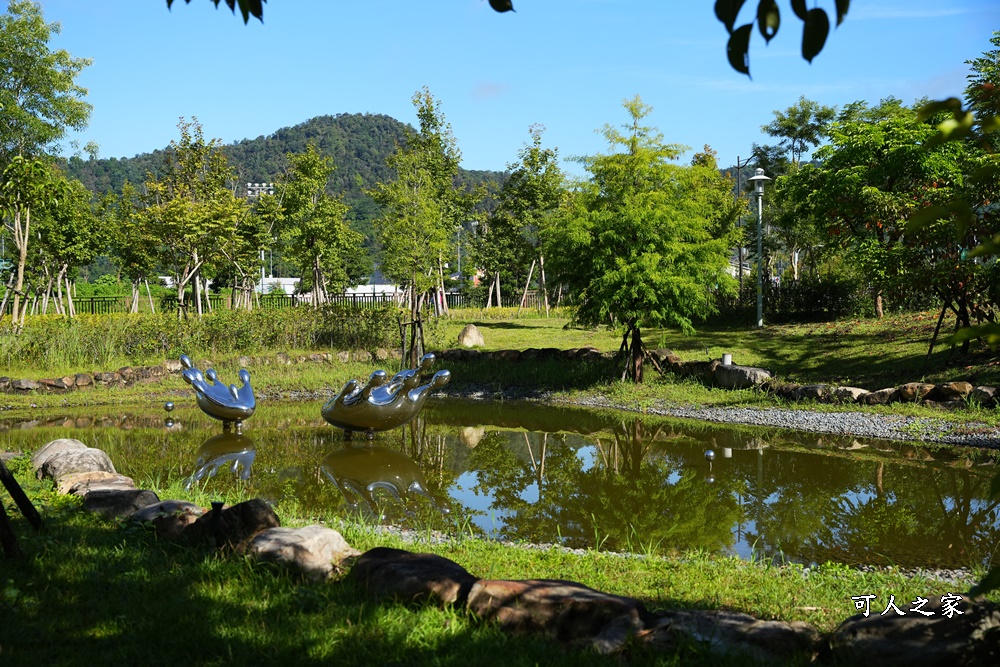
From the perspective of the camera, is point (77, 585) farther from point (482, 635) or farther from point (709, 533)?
point (709, 533)

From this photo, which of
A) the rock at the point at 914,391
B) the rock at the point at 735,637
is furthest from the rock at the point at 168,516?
the rock at the point at 914,391

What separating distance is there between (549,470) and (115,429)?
6.48 m

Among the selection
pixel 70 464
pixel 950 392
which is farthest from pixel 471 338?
pixel 70 464

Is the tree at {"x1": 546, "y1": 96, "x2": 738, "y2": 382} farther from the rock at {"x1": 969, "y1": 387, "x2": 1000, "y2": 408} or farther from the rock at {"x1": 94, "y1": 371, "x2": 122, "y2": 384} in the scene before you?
the rock at {"x1": 94, "y1": 371, "x2": 122, "y2": 384}

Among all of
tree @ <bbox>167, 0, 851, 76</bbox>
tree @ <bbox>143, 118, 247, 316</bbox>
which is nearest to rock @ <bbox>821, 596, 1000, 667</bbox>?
tree @ <bbox>167, 0, 851, 76</bbox>

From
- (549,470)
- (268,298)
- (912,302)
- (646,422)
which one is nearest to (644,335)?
(912,302)

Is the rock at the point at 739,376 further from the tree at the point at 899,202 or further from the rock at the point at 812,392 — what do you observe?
the tree at the point at 899,202

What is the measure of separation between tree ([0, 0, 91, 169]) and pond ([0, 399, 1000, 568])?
10587mm

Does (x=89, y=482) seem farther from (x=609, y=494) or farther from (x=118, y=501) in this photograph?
(x=609, y=494)

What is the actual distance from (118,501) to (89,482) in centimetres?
109

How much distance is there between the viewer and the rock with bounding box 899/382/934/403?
38.3 ft

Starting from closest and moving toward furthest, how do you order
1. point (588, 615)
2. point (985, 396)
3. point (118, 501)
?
point (588, 615) < point (118, 501) < point (985, 396)

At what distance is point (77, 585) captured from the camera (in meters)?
4.41

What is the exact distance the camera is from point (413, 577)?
4.26 m
